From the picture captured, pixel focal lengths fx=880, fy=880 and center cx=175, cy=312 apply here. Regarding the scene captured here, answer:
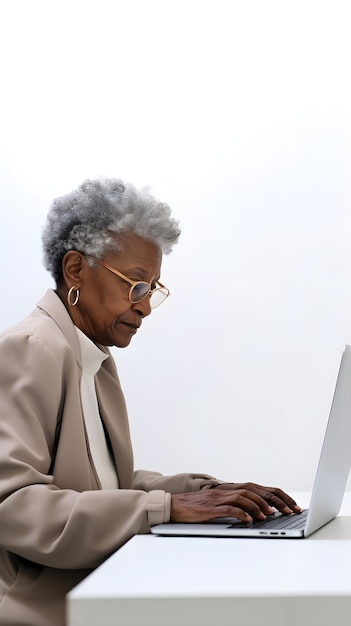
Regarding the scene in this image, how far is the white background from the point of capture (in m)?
3.30

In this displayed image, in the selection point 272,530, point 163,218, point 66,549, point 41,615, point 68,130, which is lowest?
point 41,615

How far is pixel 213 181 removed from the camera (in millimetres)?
3385

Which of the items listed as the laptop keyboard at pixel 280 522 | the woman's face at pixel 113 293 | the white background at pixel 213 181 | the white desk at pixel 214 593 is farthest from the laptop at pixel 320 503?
the white background at pixel 213 181

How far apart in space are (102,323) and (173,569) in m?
0.87

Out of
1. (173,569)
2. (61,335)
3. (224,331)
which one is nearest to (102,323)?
(61,335)

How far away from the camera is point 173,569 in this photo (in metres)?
0.93

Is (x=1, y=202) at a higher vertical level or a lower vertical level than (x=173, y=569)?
higher

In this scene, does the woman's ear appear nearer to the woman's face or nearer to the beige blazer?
the woman's face

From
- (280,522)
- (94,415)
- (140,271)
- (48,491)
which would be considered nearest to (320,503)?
(280,522)

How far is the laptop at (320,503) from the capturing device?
1.20 m

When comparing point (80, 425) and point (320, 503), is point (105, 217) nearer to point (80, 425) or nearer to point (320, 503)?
point (80, 425)

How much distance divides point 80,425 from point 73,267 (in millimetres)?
407

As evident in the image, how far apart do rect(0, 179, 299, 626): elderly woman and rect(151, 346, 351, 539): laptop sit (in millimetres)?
30

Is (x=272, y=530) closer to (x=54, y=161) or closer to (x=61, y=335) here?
(x=61, y=335)
